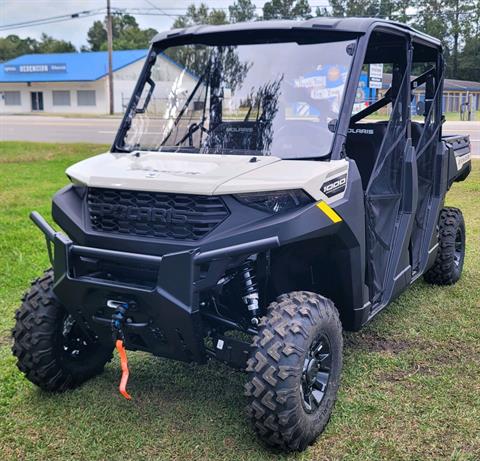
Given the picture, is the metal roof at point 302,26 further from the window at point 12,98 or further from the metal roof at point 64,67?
the window at point 12,98

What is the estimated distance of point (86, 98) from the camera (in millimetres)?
57500

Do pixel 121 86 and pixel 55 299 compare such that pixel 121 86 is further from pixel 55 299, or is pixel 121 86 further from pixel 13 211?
pixel 55 299

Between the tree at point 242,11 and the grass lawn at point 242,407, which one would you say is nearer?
the grass lawn at point 242,407

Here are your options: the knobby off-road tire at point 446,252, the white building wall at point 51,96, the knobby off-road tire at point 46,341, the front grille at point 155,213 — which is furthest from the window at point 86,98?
the front grille at point 155,213

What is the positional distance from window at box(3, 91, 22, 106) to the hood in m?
62.9

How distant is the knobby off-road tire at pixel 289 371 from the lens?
306cm

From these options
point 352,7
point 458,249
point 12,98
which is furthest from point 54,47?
point 458,249

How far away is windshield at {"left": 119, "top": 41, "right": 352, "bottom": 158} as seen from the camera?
3666 millimetres

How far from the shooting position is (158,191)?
3199 millimetres

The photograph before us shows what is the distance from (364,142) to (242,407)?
92.6 inches

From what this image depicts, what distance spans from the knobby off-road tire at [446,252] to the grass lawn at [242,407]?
1.96 feet

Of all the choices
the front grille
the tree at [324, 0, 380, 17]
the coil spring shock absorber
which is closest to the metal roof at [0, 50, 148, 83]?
the tree at [324, 0, 380, 17]

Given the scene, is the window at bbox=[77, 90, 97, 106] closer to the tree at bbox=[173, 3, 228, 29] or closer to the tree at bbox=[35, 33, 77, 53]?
the tree at bbox=[173, 3, 228, 29]

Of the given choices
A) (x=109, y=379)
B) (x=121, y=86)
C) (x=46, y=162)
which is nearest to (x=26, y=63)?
(x=121, y=86)
